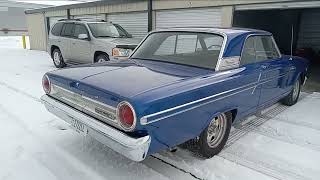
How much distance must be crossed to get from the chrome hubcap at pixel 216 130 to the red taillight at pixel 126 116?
1.28 m

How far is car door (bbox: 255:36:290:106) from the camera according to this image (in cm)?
455

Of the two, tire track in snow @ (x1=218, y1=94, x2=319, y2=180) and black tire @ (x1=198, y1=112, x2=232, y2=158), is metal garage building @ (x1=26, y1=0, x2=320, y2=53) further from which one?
black tire @ (x1=198, y1=112, x2=232, y2=158)

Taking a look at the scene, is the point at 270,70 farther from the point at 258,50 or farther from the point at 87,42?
the point at 87,42

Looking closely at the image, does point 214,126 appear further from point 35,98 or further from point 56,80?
point 35,98

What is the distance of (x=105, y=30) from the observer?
982 cm

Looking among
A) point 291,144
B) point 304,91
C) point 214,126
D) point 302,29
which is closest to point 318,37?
point 302,29

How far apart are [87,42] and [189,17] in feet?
11.9

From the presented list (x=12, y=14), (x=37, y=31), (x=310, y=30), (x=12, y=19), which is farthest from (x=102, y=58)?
(x=12, y=14)

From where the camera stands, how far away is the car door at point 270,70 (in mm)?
4555

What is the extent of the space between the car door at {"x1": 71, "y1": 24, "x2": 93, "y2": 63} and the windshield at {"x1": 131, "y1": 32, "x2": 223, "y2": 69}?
5119 millimetres

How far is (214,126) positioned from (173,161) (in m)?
0.67

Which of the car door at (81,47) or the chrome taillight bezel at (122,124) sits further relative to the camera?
the car door at (81,47)

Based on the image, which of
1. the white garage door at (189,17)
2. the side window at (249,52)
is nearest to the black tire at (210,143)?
the side window at (249,52)

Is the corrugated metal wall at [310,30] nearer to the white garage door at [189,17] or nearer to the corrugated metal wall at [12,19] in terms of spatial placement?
the white garage door at [189,17]
